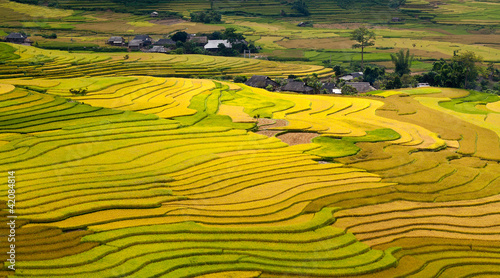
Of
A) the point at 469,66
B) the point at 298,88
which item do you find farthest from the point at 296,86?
the point at 469,66

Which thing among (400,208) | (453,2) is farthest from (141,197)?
(453,2)

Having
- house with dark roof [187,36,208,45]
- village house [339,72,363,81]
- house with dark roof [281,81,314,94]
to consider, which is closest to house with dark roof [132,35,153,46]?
house with dark roof [187,36,208,45]

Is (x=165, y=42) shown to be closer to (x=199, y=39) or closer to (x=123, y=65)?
(x=199, y=39)

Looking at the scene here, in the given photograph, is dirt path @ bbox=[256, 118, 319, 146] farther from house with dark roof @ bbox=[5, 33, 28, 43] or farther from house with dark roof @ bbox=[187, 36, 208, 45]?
house with dark roof @ bbox=[5, 33, 28, 43]

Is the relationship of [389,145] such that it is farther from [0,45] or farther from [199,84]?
[0,45]

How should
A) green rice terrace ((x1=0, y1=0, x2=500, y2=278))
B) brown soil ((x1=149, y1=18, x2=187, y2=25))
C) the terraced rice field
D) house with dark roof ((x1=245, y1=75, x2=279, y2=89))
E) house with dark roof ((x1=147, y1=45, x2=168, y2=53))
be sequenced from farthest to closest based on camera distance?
1. brown soil ((x1=149, y1=18, x2=187, y2=25))
2. house with dark roof ((x1=147, y1=45, x2=168, y2=53))
3. house with dark roof ((x1=245, y1=75, x2=279, y2=89))
4. green rice terrace ((x1=0, y1=0, x2=500, y2=278))
5. the terraced rice field
